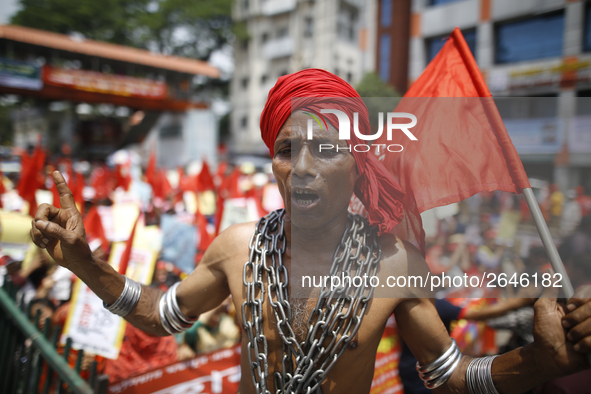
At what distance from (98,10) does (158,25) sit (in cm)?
494

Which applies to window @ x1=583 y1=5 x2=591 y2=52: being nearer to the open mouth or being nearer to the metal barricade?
the open mouth

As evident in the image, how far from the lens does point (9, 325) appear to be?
2445 mm

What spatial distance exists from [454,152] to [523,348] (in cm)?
75

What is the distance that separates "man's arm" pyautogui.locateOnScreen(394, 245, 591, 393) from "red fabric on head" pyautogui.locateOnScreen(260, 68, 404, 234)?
20cm

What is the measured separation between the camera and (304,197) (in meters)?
1.33

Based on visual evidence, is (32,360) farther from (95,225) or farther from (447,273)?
(447,273)

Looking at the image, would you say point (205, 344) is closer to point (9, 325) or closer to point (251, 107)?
point (9, 325)

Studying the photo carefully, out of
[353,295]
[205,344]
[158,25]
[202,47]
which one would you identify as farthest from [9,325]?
[202,47]

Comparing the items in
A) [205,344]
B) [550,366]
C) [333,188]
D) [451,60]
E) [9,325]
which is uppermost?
[451,60]

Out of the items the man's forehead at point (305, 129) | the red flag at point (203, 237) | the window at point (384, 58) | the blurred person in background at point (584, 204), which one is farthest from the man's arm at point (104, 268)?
the window at point (384, 58)

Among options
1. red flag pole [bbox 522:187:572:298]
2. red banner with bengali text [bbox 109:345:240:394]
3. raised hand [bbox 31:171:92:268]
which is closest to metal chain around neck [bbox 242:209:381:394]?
red flag pole [bbox 522:187:572:298]

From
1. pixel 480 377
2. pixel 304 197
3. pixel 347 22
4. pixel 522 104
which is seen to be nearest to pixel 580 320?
pixel 480 377

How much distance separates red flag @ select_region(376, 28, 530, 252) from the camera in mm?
1389

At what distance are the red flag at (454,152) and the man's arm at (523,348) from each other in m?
0.23
